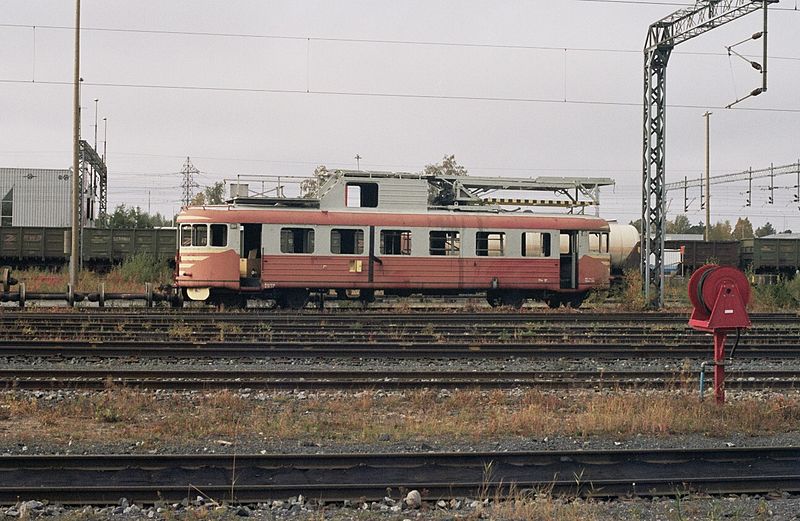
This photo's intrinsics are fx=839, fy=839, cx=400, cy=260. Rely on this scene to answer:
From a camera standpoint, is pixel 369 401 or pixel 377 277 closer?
pixel 369 401

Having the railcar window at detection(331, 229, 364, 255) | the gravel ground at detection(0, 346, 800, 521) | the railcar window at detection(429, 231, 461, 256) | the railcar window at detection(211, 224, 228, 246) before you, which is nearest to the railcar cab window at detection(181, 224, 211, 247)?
the railcar window at detection(211, 224, 228, 246)

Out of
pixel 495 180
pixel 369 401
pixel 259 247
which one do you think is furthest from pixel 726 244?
pixel 369 401

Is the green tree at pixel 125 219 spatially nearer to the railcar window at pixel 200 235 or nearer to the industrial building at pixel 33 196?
the industrial building at pixel 33 196

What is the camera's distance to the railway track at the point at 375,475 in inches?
271

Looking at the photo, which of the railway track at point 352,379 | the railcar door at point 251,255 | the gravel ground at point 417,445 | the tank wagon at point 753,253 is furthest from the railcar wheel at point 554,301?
the tank wagon at point 753,253

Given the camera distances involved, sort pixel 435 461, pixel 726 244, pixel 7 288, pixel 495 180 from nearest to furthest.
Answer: pixel 435 461, pixel 7 288, pixel 495 180, pixel 726 244

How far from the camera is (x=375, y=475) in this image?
7.38 meters

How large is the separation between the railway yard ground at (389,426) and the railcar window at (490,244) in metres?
7.00

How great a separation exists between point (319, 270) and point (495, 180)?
6.90 m

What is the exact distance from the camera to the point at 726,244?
4147 centimetres

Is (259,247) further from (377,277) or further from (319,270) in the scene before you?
(377,277)

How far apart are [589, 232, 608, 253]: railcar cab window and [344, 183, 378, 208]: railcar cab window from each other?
21.7 feet

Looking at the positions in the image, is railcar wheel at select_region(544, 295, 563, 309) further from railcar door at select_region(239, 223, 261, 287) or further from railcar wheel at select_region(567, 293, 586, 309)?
railcar door at select_region(239, 223, 261, 287)

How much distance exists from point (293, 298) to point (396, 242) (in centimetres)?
336
